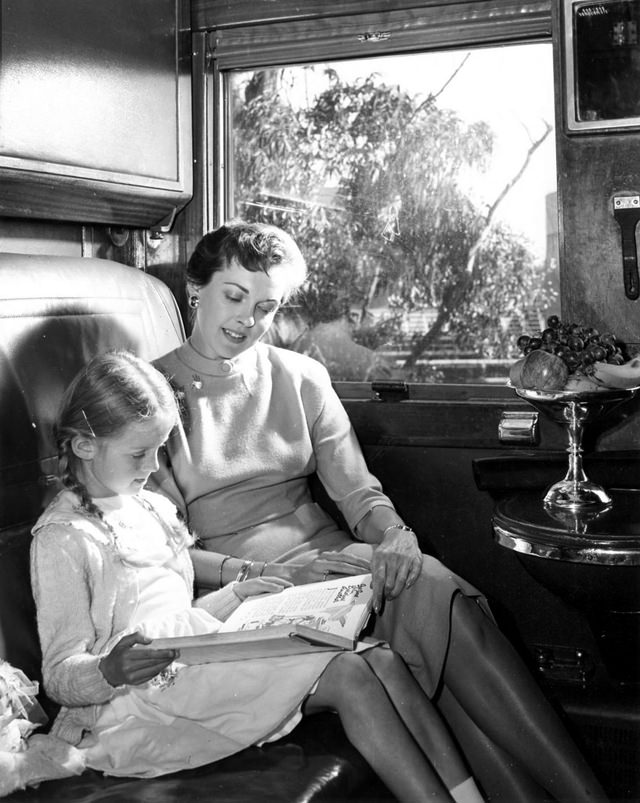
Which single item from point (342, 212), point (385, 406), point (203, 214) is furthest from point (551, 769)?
point (203, 214)

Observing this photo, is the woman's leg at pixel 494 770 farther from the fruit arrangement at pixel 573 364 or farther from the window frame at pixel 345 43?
the window frame at pixel 345 43

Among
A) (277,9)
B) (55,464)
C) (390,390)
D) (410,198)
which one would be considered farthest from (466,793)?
(277,9)

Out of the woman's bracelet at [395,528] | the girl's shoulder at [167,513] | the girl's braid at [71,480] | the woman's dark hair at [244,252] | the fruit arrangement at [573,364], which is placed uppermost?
the woman's dark hair at [244,252]

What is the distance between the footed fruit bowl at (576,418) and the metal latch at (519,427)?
242 millimetres

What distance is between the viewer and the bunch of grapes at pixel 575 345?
2.36 meters

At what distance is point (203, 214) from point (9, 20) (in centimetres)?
94

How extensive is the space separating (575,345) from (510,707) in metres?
0.88

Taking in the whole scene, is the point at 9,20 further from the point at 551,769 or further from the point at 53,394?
the point at 551,769

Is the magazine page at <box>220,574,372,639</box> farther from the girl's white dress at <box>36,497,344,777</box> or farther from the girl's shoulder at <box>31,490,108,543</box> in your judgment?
the girl's shoulder at <box>31,490,108,543</box>

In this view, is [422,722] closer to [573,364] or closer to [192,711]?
[192,711]

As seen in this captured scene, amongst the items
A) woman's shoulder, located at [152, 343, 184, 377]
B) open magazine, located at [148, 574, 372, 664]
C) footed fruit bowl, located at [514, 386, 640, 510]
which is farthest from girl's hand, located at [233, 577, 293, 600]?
footed fruit bowl, located at [514, 386, 640, 510]

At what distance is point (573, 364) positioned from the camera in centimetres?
236

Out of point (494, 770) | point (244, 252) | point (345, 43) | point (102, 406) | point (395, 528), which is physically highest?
point (345, 43)

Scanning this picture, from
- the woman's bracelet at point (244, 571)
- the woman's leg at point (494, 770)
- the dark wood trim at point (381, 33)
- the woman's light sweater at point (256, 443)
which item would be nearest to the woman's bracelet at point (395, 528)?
the woman's light sweater at point (256, 443)
